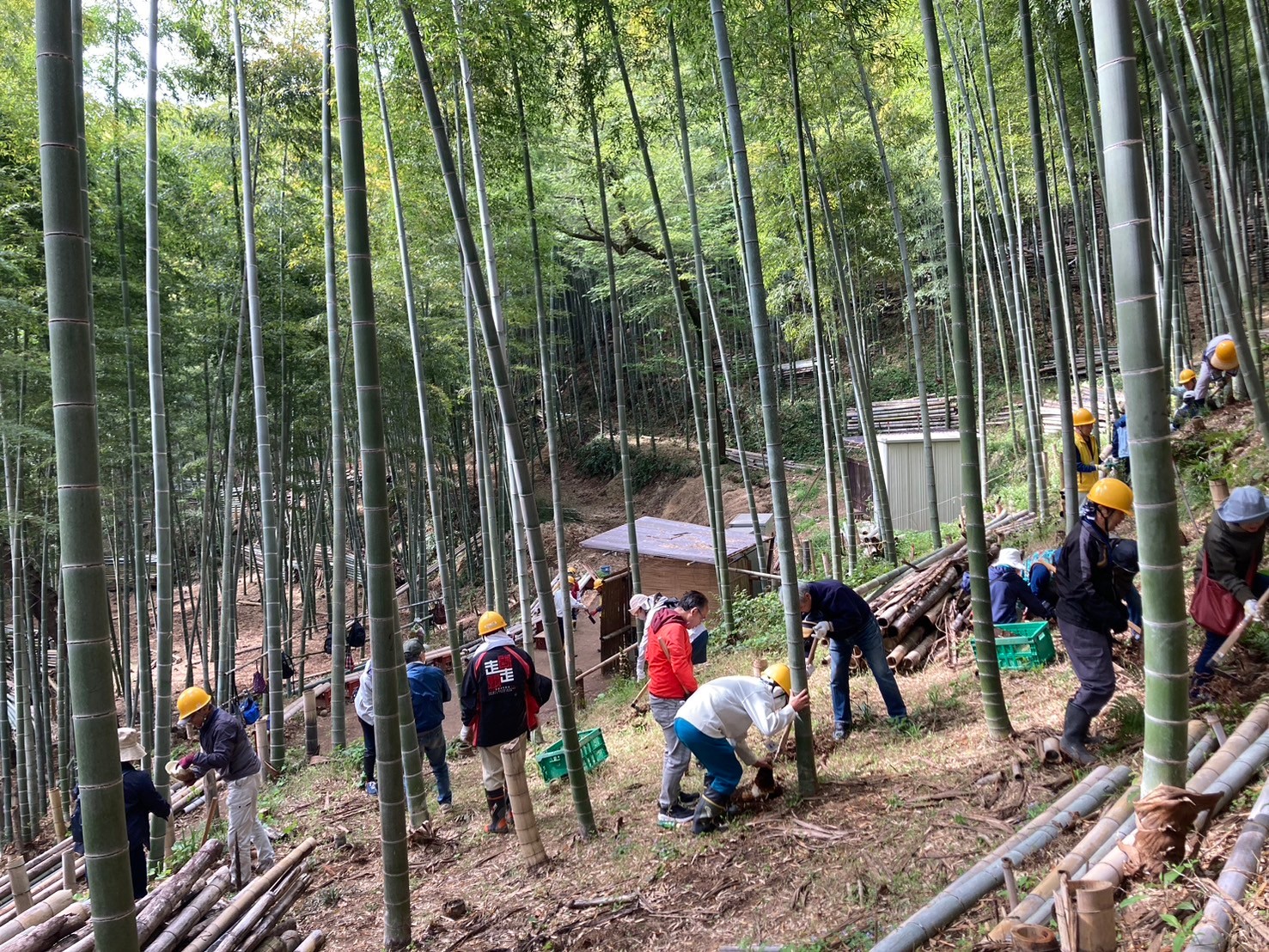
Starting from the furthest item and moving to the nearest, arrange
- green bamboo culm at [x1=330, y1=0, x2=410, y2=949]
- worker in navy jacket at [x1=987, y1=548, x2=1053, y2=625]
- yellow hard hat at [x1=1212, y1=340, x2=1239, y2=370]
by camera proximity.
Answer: yellow hard hat at [x1=1212, y1=340, x2=1239, y2=370]
worker in navy jacket at [x1=987, y1=548, x2=1053, y2=625]
green bamboo culm at [x1=330, y1=0, x2=410, y2=949]

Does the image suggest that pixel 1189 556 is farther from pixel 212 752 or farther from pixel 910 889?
pixel 212 752

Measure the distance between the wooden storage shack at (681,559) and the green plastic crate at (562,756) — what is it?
12.3 ft

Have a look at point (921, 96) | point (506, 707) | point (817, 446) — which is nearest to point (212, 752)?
point (506, 707)

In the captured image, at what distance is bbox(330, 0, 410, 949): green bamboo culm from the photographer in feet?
8.76

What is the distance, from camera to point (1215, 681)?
3305 mm

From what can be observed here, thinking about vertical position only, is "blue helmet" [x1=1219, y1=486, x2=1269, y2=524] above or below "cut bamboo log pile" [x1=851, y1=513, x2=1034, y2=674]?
above

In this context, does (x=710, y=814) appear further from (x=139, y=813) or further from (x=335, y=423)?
(x=335, y=423)

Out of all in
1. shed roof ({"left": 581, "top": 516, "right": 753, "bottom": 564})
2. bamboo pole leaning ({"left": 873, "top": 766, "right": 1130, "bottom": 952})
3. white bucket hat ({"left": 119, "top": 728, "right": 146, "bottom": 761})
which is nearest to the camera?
bamboo pole leaning ({"left": 873, "top": 766, "right": 1130, "bottom": 952})

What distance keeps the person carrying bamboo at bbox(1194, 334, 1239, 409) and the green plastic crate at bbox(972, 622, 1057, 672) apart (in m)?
3.34

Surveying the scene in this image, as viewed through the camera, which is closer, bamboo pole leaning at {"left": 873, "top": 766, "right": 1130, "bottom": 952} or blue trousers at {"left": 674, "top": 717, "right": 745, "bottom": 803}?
bamboo pole leaning at {"left": 873, "top": 766, "right": 1130, "bottom": 952}

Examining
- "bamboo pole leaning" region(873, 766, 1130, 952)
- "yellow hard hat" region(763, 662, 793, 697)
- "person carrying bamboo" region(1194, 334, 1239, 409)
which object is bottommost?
"bamboo pole leaning" region(873, 766, 1130, 952)

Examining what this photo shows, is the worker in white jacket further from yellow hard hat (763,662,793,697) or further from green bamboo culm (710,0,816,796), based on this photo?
green bamboo culm (710,0,816,796)

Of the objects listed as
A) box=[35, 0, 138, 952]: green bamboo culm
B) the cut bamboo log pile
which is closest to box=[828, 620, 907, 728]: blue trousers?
the cut bamboo log pile

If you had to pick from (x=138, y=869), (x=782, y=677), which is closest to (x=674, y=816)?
(x=782, y=677)
